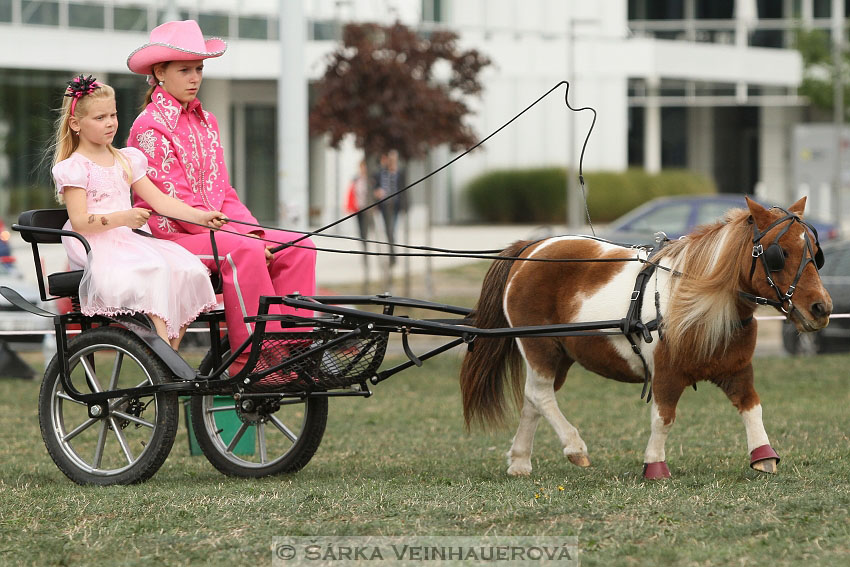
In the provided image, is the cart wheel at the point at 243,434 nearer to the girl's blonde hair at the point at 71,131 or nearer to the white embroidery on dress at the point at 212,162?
the white embroidery on dress at the point at 212,162

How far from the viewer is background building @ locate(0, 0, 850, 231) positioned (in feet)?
91.5

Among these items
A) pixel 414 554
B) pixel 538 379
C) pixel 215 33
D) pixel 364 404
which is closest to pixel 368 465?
pixel 538 379

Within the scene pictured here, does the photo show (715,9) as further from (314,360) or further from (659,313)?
(314,360)

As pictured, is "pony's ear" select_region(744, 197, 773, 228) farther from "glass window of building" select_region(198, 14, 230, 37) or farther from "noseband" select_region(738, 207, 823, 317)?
"glass window of building" select_region(198, 14, 230, 37)

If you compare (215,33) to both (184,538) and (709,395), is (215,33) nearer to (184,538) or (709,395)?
(709,395)

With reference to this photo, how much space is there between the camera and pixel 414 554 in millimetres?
4547

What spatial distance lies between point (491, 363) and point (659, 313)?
1.07 metres

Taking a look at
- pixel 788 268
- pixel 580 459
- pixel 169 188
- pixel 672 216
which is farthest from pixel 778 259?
pixel 672 216

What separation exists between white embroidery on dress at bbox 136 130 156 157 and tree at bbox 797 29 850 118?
118 feet

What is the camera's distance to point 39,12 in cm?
2733

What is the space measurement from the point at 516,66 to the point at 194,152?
1178 inches

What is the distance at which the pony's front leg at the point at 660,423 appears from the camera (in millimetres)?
5973

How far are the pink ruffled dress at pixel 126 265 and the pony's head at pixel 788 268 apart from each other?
2.61 metres

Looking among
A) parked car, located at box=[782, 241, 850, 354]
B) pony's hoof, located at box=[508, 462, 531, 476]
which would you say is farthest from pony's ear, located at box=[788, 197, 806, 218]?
parked car, located at box=[782, 241, 850, 354]
